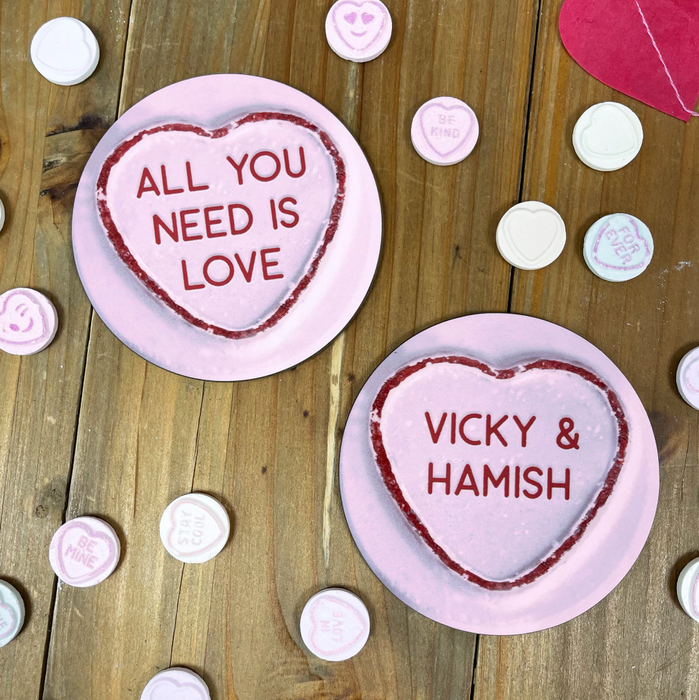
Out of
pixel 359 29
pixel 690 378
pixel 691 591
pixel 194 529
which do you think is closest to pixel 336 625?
pixel 194 529

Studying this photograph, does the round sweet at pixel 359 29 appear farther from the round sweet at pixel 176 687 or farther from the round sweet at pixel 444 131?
the round sweet at pixel 176 687

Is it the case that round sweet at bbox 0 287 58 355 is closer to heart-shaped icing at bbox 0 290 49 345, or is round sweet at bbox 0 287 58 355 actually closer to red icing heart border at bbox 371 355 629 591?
heart-shaped icing at bbox 0 290 49 345

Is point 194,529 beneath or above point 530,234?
beneath

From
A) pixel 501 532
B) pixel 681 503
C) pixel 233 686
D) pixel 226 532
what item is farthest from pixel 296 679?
pixel 681 503

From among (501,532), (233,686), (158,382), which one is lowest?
(233,686)

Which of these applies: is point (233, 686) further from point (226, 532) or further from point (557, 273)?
point (557, 273)

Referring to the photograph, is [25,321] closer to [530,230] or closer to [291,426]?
[291,426]
